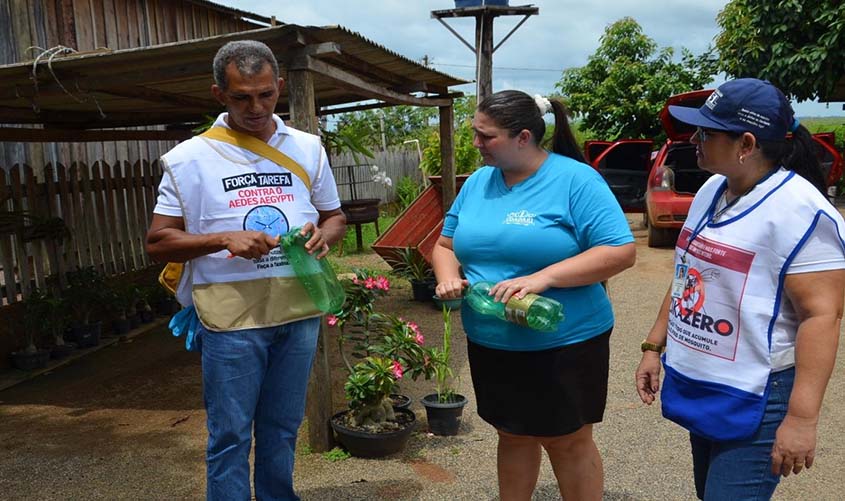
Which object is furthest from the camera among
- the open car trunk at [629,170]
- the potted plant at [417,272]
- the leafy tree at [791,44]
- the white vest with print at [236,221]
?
the open car trunk at [629,170]

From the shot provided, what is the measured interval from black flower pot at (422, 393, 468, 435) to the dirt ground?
0.24ft

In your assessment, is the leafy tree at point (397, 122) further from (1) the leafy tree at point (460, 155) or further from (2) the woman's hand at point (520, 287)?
(2) the woman's hand at point (520, 287)

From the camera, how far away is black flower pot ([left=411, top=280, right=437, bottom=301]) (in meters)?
8.14

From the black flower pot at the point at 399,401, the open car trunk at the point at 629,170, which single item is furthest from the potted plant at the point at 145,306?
the open car trunk at the point at 629,170

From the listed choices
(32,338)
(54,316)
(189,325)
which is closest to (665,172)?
(54,316)

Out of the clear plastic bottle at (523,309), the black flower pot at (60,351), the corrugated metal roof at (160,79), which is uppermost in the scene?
the corrugated metal roof at (160,79)

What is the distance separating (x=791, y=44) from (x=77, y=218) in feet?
41.6

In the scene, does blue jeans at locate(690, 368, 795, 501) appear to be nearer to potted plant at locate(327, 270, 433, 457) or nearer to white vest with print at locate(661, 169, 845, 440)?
white vest with print at locate(661, 169, 845, 440)

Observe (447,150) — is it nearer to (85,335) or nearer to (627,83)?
(85,335)

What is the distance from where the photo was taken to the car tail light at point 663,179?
10.4m

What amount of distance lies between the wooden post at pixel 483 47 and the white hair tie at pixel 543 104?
365 inches

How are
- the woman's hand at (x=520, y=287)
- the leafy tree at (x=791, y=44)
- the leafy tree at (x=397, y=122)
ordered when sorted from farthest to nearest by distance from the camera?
the leafy tree at (x=397, y=122)
the leafy tree at (x=791, y=44)
the woman's hand at (x=520, y=287)

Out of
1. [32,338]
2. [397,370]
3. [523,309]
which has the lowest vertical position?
[32,338]

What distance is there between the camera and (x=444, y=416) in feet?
14.3
